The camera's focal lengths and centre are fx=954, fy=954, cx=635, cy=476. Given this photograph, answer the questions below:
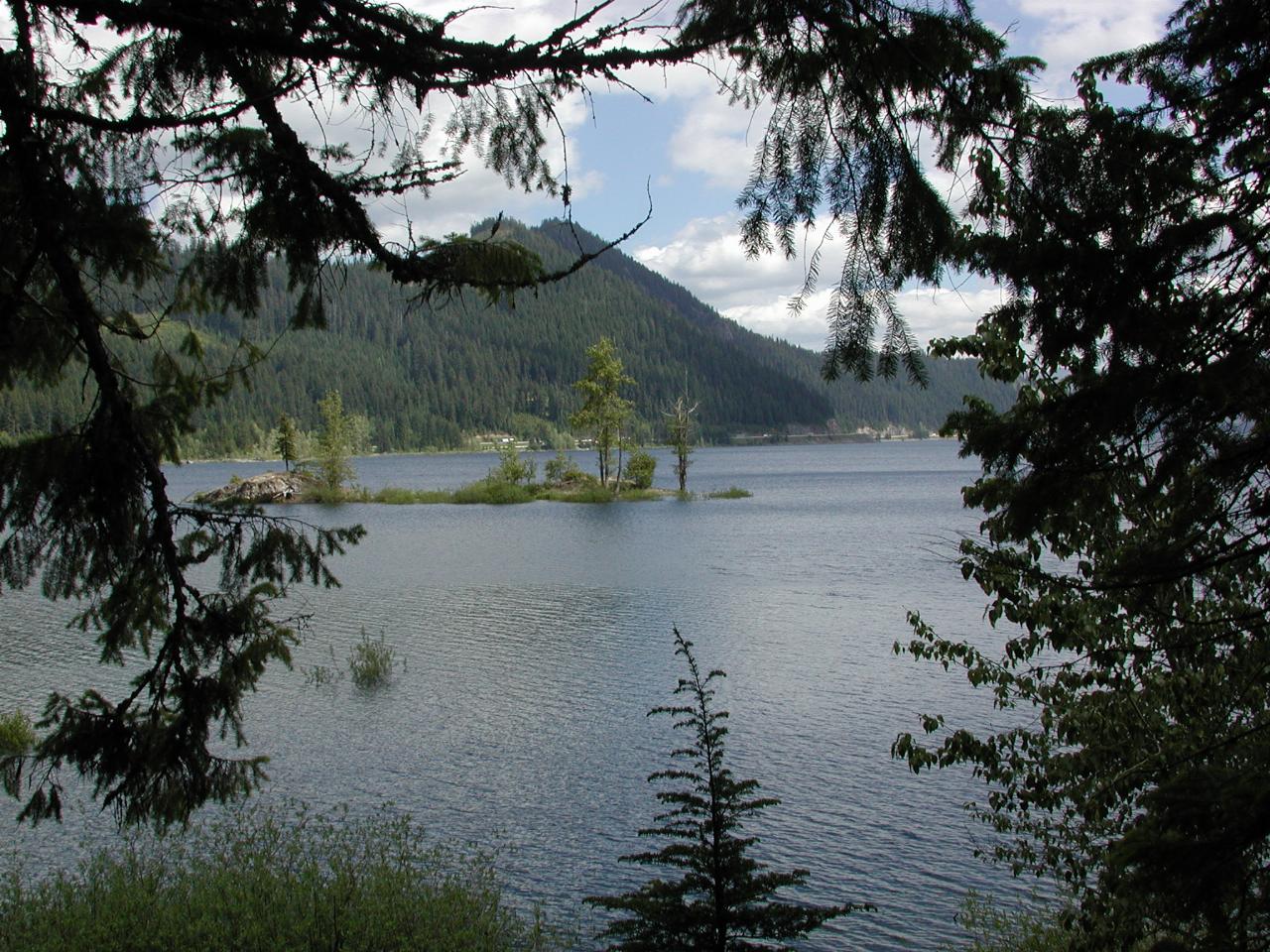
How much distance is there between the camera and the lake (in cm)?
1024

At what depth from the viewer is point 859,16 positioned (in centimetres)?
322

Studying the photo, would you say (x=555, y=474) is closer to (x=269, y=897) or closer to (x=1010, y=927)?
(x=269, y=897)

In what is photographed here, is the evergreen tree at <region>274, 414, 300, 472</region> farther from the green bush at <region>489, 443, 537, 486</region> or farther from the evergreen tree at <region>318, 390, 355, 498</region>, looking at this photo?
the green bush at <region>489, 443, 537, 486</region>

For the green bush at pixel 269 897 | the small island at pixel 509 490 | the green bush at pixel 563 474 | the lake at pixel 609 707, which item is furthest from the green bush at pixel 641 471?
the green bush at pixel 269 897

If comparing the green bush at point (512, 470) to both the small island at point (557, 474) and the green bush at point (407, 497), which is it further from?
the green bush at point (407, 497)

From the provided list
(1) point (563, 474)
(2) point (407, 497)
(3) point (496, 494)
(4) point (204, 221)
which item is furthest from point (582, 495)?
(4) point (204, 221)

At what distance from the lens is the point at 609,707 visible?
51.1ft

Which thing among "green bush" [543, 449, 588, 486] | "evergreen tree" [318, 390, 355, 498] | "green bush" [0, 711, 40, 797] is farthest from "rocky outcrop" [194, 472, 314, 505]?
"green bush" [0, 711, 40, 797]

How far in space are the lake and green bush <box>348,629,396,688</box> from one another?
0.36 metres

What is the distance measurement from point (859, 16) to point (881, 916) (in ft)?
27.6

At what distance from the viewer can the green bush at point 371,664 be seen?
17.2 meters

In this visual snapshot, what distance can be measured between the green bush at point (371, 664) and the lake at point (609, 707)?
0.36 m

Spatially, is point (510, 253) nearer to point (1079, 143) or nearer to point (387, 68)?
point (387, 68)

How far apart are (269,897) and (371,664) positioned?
9085 millimetres
